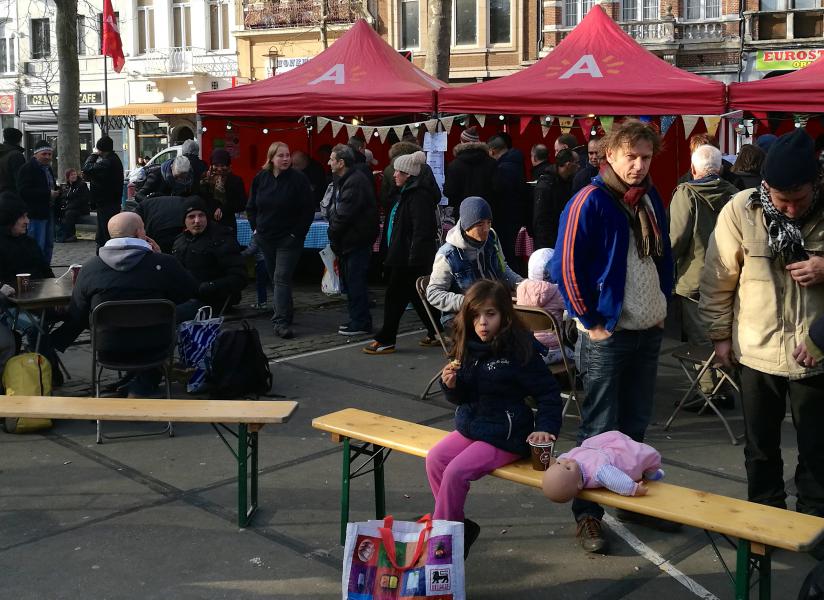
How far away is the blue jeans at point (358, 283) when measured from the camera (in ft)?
28.3

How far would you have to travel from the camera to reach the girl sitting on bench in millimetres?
3721

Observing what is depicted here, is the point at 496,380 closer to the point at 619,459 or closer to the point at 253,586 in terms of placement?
the point at 619,459

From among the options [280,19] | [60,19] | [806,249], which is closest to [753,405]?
[806,249]

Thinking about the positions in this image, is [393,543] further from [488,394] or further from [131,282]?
[131,282]

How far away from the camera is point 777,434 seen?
406cm

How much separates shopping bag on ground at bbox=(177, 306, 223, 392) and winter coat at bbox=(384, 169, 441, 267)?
174 cm

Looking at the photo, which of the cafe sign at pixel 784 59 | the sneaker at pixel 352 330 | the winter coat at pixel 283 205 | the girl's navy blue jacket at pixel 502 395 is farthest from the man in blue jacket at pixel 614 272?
the cafe sign at pixel 784 59

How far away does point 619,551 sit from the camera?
407cm

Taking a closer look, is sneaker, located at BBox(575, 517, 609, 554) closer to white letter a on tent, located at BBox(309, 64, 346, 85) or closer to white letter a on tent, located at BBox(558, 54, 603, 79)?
white letter a on tent, located at BBox(558, 54, 603, 79)

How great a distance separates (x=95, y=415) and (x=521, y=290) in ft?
8.41

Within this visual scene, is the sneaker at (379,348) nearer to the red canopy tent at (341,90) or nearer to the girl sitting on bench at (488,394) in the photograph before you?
the red canopy tent at (341,90)

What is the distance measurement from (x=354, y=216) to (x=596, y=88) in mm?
3012

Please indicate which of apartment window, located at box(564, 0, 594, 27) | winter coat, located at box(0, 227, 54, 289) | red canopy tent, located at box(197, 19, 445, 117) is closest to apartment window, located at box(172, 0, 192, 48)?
apartment window, located at box(564, 0, 594, 27)

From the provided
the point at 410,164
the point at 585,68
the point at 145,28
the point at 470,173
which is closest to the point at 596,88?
the point at 585,68
